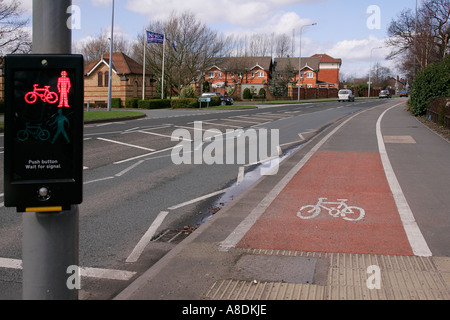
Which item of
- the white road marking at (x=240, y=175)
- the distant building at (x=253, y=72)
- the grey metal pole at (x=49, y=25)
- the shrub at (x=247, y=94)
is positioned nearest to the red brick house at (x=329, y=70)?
the distant building at (x=253, y=72)

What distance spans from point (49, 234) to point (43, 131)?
0.68 meters

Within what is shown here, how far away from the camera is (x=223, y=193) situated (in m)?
9.27

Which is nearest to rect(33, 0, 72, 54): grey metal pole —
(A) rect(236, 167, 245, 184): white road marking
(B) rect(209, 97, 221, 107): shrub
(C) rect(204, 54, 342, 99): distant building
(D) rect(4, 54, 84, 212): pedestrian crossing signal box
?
(D) rect(4, 54, 84, 212): pedestrian crossing signal box

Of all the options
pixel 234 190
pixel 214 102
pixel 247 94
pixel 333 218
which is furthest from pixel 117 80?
pixel 333 218

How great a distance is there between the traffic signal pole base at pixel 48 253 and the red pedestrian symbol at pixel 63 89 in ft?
2.37

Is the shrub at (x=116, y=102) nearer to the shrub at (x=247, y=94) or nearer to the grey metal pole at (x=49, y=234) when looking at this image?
the shrub at (x=247, y=94)

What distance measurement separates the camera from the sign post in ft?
9.46

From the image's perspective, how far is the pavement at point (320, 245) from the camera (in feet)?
14.0

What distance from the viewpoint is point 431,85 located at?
27.2m

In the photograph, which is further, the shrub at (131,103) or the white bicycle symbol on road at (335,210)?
the shrub at (131,103)

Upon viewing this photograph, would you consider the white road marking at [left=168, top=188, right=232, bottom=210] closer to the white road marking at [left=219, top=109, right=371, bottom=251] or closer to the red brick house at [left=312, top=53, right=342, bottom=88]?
the white road marking at [left=219, top=109, right=371, bottom=251]

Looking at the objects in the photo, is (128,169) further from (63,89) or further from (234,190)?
(63,89)

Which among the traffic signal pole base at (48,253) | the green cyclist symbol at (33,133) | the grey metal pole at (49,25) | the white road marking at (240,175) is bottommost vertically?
the white road marking at (240,175)
